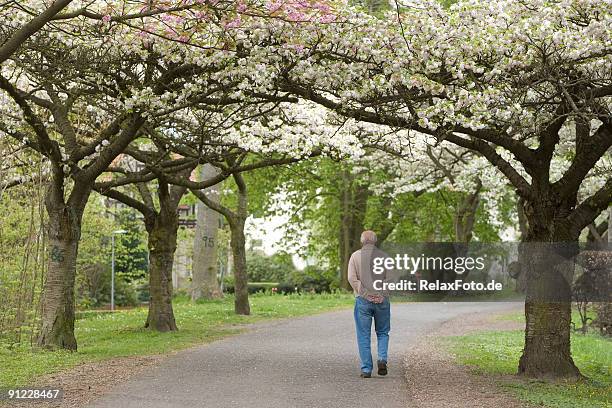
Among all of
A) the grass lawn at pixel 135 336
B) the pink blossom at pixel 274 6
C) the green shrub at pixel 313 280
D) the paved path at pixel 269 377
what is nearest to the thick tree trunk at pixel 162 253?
the grass lawn at pixel 135 336

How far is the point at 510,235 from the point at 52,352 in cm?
5240

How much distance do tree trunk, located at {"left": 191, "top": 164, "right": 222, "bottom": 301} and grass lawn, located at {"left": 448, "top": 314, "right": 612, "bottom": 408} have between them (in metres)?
14.1

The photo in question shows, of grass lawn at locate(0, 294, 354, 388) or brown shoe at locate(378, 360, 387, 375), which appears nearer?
brown shoe at locate(378, 360, 387, 375)

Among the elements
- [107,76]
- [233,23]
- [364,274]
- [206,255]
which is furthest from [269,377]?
[206,255]

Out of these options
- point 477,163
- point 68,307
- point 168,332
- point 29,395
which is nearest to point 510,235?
point 477,163

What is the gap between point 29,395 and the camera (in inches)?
412

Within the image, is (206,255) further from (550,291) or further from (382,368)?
(550,291)

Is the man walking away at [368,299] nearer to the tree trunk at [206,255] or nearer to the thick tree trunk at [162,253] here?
the thick tree trunk at [162,253]

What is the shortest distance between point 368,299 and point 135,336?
26.1 ft

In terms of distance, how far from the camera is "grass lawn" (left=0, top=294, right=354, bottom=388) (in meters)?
13.2

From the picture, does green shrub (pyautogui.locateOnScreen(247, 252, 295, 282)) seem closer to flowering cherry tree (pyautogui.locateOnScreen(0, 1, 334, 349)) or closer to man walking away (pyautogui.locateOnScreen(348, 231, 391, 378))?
flowering cherry tree (pyautogui.locateOnScreen(0, 1, 334, 349))

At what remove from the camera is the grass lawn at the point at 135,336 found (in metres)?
13.2

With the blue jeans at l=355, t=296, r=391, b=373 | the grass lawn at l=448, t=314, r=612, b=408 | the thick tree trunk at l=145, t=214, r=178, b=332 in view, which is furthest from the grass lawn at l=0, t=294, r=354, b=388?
the grass lawn at l=448, t=314, r=612, b=408

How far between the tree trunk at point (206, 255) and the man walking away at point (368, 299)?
20567 millimetres
